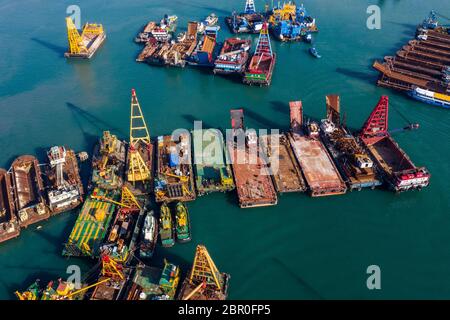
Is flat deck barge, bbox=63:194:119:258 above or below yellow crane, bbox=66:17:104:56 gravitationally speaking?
below

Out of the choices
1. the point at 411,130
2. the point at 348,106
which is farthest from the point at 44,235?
the point at 411,130

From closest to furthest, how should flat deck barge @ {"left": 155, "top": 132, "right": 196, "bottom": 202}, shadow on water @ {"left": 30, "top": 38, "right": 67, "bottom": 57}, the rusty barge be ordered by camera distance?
flat deck barge @ {"left": 155, "top": 132, "right": 196, "bottom": 202} < the rusty barge < shadow on water @ {"left": 30, "top": 38, "right": 67, "bottom": 57}

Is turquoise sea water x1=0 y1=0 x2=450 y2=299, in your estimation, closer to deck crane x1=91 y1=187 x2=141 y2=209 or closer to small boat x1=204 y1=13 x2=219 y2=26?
small boat x1=204 y1=13 x2=219 y2=26

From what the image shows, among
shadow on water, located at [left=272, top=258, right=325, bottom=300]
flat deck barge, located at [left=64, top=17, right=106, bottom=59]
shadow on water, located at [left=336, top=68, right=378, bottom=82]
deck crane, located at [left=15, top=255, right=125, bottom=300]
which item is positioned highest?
shadow on water, located at [left=336, top=68, right=378, bottom=82]

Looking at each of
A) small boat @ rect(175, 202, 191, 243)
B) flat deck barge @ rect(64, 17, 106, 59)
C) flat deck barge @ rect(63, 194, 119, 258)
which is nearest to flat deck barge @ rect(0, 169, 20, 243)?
flat deck barge @ rect(63, 194, 119, 258)

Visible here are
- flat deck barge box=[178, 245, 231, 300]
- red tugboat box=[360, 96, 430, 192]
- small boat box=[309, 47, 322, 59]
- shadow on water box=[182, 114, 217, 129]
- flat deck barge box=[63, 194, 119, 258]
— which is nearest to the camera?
flat deck barge box=[178, 245, 231, 300]

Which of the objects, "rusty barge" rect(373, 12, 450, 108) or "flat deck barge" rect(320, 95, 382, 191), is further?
"rusty barge" rect(373, 12, 450, 108)
